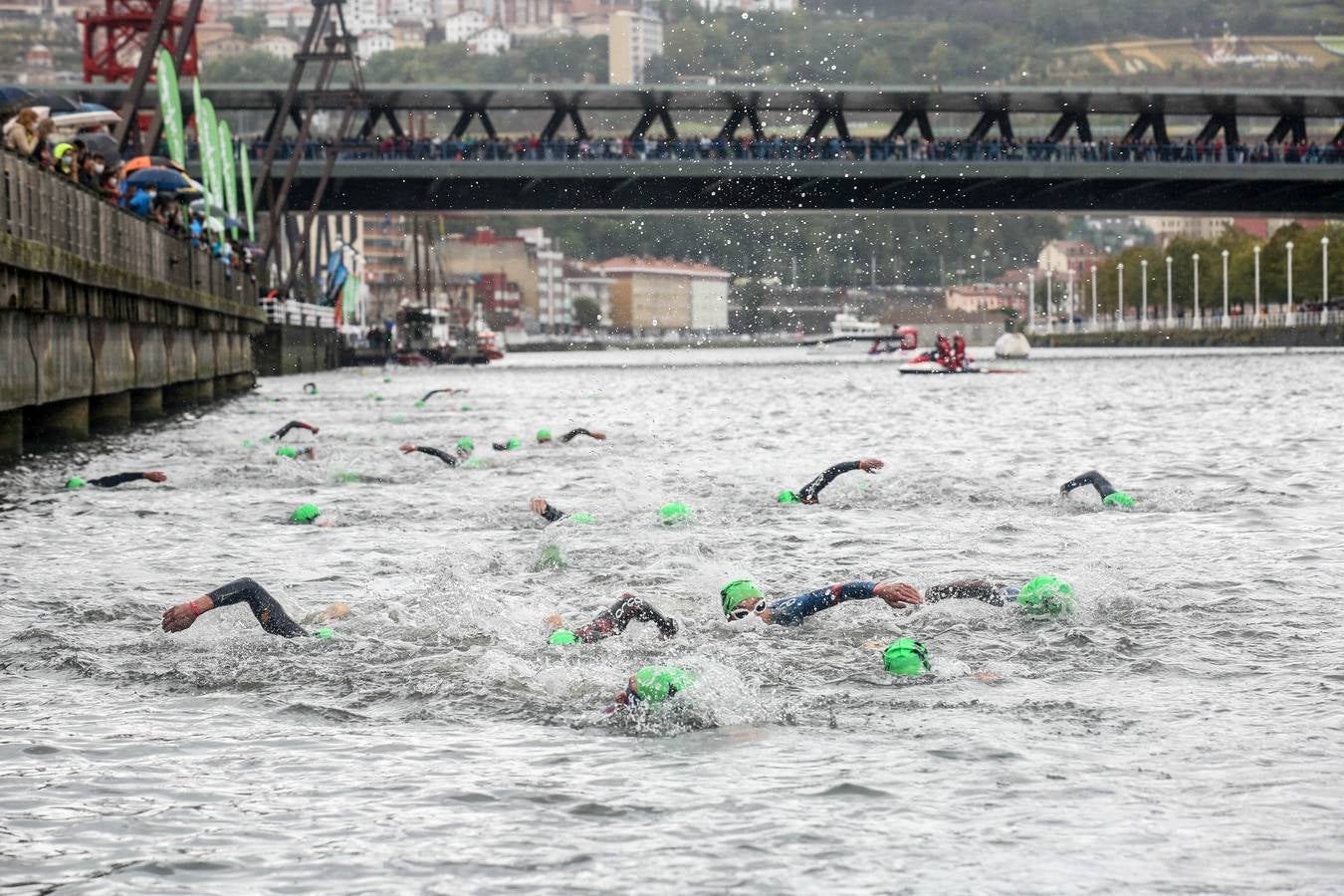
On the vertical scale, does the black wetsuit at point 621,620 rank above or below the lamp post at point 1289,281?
below

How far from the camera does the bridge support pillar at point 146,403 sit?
39.8m

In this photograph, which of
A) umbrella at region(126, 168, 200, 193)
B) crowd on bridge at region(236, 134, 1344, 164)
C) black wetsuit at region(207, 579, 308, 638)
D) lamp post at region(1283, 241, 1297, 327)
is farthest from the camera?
lamp post at region(1283, 241, 1297, 327)

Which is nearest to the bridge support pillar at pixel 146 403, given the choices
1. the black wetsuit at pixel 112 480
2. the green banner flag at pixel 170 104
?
the green banner flag at pixel 170 104

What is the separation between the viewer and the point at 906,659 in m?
10.0

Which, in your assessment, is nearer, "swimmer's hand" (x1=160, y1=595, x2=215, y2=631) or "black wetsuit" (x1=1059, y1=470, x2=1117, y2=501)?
"swimmer's hand" (x1=160, y1=595, x2=215, y2=631)

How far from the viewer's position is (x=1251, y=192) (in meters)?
98.0

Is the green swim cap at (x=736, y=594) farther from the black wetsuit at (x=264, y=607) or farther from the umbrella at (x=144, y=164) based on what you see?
the umbrella at (x=144, y=164)

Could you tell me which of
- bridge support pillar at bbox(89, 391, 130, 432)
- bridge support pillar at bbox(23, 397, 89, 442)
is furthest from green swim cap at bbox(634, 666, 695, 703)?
bridge support pillar at bbox(89, 391, 130, 432)

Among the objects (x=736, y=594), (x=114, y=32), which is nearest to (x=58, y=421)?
(x=736, y=594)

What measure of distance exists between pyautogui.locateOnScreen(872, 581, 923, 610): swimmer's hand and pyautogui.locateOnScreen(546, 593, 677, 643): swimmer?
1150 mm

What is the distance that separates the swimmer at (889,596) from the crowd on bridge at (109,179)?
14353mm

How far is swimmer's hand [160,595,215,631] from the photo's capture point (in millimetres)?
10914

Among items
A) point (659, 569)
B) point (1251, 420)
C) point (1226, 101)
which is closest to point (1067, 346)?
point (1226, 101)

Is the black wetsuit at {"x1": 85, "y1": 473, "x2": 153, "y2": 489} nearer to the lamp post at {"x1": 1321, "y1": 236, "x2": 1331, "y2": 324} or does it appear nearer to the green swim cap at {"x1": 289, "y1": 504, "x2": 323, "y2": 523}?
the green swim cap at {"x1": 289, "y1": 504, "x2": 323, "y2": 523}
